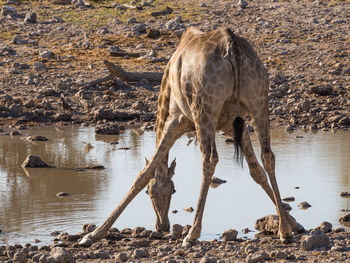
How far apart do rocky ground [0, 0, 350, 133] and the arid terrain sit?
2cm

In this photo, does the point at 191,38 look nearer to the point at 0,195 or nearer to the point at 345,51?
the point at 0,195

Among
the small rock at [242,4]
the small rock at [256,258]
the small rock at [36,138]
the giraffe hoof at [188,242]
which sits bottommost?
the giraffe hoof at [188,242]

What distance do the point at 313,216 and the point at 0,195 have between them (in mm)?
3810

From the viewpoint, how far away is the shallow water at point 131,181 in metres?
8.23

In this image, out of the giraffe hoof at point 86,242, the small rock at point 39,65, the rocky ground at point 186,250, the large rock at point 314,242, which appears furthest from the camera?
the small rock at point 39,65

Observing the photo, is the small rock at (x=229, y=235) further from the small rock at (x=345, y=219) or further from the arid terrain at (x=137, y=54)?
the arid terrain at (x=137, y=54)

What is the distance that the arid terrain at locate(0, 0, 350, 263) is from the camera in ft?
53.3

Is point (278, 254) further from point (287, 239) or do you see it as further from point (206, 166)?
point (206, 166)

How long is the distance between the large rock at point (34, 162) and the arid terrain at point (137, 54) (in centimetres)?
401

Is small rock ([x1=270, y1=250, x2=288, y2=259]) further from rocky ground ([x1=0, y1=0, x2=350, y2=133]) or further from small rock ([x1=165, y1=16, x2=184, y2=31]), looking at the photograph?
small rock ([x1=165, y1=16, x2=184, y2=31])

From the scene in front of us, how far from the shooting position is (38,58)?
20281mm

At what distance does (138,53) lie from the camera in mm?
20453

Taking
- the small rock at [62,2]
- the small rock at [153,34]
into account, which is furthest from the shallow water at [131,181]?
the small rock at [62,2]

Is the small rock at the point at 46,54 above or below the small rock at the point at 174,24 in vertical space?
below
